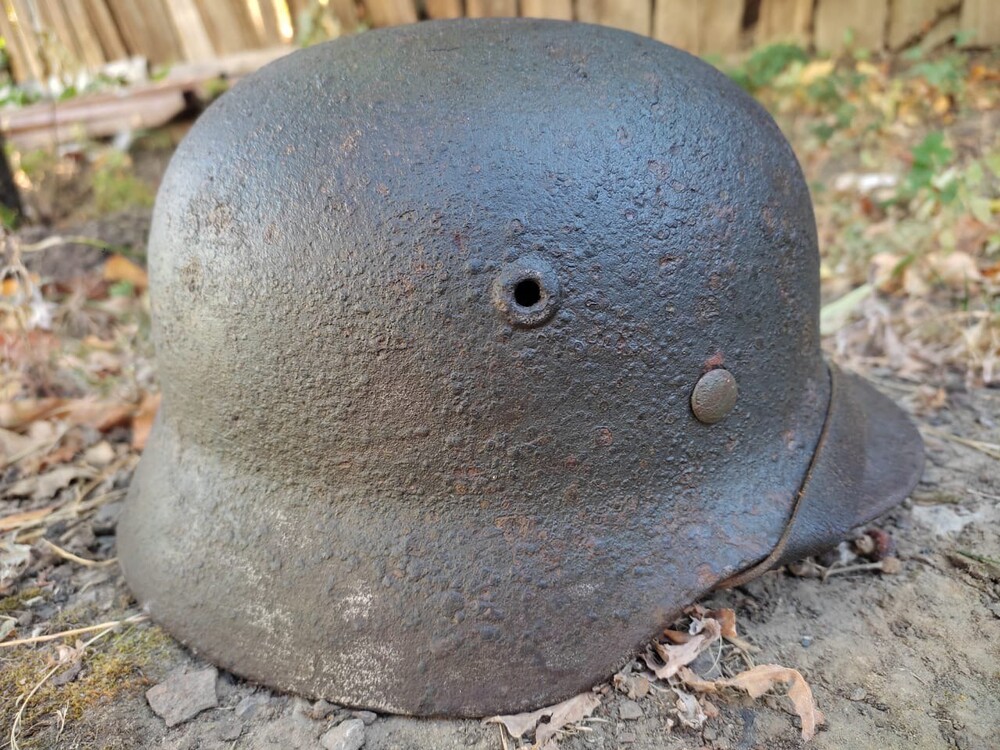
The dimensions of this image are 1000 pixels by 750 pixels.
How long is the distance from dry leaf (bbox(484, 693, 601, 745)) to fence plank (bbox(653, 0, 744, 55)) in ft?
13.8

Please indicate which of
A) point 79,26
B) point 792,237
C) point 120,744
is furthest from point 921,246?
point 79,26

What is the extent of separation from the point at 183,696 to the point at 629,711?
2.68 feet

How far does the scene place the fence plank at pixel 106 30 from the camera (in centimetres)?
529

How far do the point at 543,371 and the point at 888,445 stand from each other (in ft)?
3.05

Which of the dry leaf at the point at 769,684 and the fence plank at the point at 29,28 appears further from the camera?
the fence plank at the point at 29,28

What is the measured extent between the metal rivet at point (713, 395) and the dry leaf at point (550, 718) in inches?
21.5

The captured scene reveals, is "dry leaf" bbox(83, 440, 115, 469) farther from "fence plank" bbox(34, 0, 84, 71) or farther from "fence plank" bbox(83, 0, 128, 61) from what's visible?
"fence plank" bbox(83, 0, 128, 61)

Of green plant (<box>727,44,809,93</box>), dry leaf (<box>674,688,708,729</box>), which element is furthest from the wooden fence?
dry leaf (<box>674,688,708,729</box>)

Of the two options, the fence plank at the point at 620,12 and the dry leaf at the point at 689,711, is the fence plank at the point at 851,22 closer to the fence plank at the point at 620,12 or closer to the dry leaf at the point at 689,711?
the fence plank at the point at 620,12

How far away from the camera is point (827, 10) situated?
4.39 m

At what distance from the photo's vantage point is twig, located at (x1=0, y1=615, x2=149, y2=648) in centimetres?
156

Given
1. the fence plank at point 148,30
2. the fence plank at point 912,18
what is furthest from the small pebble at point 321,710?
the fence plank at point 148,30

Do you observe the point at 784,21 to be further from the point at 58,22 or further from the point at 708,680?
the point at 58,22

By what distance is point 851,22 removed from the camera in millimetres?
4383
